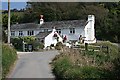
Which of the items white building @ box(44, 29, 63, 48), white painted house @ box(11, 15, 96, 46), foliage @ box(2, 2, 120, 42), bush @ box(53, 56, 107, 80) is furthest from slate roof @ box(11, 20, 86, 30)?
bush @ box(53, 56, 107, 80)

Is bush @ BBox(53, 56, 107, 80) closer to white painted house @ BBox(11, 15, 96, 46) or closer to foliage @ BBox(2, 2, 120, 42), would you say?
white painted house @ BBox(11, 15, 96, 46)

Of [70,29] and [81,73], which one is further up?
[70,29]

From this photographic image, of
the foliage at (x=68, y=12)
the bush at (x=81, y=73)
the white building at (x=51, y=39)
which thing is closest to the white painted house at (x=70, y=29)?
the foliage at (x=68, y=12)

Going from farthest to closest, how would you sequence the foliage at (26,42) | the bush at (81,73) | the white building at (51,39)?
the white building at (51,39)
the foliage at (26,42)
the bush at (81,73)

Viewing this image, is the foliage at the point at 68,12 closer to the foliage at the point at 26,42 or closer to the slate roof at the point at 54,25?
the slate roof at the point at 54,25

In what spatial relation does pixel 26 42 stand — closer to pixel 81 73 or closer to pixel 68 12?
pixel 68 12

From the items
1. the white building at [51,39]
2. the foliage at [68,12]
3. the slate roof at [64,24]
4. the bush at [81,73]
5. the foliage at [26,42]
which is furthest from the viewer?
the foliage at [68,12]

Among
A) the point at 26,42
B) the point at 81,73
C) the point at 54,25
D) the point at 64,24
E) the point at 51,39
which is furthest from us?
the point at 54,25

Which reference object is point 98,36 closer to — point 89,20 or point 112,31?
point 89,20

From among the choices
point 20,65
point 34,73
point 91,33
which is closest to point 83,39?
point 91,33

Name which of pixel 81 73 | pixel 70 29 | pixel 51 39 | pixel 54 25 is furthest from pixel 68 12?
pixel 81 73

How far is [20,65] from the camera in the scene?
61.6 ft

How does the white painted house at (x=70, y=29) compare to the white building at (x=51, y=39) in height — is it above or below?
above

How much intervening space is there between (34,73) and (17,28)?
33201 millimetres
